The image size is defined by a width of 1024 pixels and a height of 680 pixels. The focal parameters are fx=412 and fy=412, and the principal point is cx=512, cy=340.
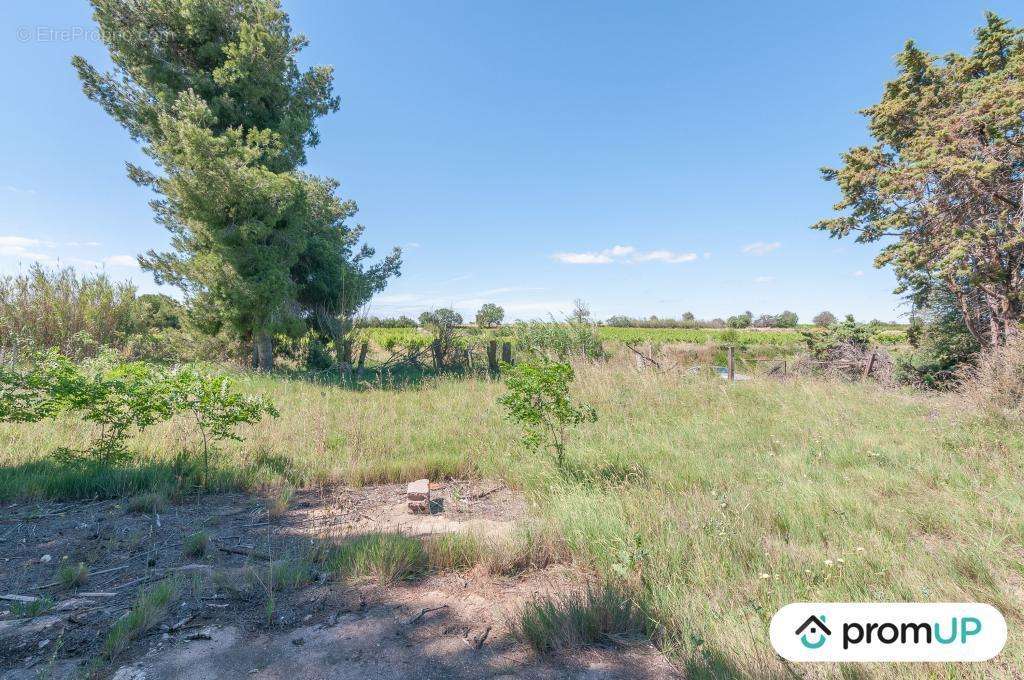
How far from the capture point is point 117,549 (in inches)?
125

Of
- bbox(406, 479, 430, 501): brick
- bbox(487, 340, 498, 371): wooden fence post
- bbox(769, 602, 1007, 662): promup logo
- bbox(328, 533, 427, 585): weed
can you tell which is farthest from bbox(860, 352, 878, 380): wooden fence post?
bbox(328, 533, 427, 585): weed

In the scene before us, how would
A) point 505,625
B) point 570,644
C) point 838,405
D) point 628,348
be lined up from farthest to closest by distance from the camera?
point 628,348, point 838,405, point 505,625, point 570,644

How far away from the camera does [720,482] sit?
4.10 metres

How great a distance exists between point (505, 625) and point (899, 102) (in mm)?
15815

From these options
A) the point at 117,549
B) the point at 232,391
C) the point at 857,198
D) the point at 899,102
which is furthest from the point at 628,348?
the point at 117,549

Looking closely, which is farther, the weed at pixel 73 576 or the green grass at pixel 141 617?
the weed at pixel 73 576

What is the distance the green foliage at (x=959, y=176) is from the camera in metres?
9.12

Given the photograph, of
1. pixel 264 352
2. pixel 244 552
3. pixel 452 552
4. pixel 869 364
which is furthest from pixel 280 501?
pixel 869 364

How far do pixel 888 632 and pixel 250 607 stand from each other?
352cm

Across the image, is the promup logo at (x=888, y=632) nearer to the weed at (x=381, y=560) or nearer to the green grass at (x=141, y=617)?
the weed at (x=381, y=560)

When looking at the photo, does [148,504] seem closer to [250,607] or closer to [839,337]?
[250,607]

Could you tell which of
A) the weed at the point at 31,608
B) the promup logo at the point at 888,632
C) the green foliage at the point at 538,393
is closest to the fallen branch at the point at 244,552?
the weed at the point at 31,608

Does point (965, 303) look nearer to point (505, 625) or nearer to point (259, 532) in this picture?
point (505, 625)

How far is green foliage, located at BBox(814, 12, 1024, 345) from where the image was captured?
29.9ft
